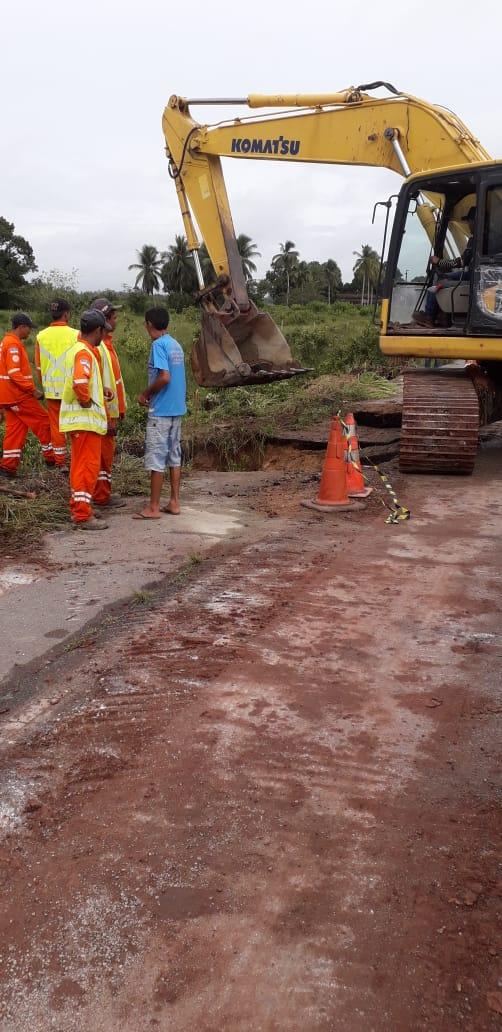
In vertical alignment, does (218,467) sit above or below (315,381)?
below

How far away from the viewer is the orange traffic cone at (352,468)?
7855 mm

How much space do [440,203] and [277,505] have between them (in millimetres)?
4340

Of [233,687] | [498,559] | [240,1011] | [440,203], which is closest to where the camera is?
[240,1011]

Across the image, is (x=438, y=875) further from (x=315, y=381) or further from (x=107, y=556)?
(x=315, y=381)

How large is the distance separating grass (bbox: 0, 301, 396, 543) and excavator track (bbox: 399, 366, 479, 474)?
2384mm

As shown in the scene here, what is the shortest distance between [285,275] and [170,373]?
261 feet

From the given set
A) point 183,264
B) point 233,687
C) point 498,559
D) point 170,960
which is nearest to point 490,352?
point 498,559

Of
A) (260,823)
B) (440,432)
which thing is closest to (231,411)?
(440,432)

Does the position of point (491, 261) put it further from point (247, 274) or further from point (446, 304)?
point (247, 274)

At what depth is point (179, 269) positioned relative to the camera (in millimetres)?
66750

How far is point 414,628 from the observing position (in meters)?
4.58

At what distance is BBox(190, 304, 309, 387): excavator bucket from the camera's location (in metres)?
9.33

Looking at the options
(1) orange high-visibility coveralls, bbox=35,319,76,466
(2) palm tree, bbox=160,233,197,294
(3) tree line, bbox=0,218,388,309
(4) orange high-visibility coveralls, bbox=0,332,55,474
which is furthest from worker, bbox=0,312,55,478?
(2) palm tree, bbox=160,233,197,294

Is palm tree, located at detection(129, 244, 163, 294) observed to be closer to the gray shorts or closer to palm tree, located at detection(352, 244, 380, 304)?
palm tree, located at detection(352, 244, 380, 304)
